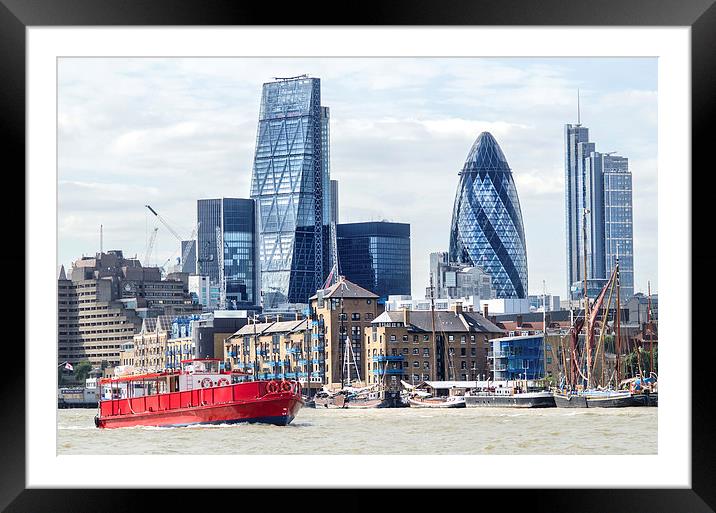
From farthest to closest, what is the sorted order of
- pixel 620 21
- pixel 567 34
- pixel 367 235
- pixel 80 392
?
pixel 367 235 < pixel 80 392 < pixel 567 34 < pixel 620 21

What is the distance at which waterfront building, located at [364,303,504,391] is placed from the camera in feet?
113

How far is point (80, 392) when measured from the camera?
4175 centimetres

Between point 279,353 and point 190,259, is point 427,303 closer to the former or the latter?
point 279,353

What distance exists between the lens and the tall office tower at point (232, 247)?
61375 mm

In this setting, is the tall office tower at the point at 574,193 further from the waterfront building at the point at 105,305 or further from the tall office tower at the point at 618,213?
the waterfront building at the point at 105,305

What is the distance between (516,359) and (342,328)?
5.33 meters

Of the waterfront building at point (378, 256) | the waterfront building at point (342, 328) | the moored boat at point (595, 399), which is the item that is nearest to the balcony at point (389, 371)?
the waterfront building at point (342, 328)

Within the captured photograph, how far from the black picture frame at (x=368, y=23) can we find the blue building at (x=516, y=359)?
31.3 m

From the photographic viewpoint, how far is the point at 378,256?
195 ft

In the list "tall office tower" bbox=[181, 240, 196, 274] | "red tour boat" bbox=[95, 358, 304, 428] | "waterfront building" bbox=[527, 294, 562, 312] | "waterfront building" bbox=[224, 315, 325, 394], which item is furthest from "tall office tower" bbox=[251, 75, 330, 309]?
"red tour boat" bbox=[95, 358, 304, 428]

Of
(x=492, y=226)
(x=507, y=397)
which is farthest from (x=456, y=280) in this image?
(x=507, y=397)
